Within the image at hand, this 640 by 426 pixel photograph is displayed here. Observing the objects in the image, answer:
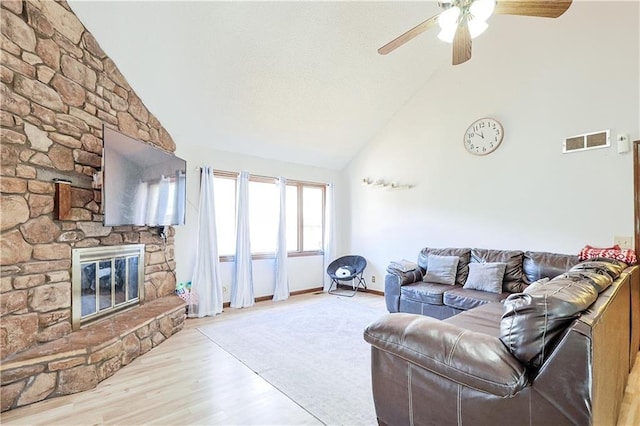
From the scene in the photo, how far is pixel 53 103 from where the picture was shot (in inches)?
103

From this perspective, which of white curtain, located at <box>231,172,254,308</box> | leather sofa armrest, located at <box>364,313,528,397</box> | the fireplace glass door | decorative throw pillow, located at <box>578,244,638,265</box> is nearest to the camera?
leather sofa armrest, located at <box>364,313,528,397</box>

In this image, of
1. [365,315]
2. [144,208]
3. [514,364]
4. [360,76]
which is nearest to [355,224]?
[365,315]

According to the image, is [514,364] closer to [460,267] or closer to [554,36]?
[460,267]

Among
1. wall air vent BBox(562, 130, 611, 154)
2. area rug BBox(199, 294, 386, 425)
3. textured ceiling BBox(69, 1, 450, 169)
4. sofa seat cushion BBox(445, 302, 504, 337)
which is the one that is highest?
textured ceiling BBox(69, 1, 450, 169)

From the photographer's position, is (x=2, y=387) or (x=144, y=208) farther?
(x=144, y=208)

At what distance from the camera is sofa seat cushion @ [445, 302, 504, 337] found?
7.38 feet

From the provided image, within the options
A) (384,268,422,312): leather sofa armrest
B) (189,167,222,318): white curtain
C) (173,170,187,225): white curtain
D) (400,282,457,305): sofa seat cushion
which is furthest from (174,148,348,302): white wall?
(400,282,457,305): sofa seat cushion

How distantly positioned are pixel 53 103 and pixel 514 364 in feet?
11.9

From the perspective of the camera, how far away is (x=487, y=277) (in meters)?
3.62

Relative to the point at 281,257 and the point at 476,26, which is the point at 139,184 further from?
the point at 476,26

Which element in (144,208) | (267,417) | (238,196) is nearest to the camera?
(267,417)

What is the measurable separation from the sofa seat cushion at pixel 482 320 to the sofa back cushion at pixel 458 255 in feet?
3.83

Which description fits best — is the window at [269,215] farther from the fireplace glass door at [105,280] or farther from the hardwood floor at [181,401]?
the hardwood floor at [181,401]

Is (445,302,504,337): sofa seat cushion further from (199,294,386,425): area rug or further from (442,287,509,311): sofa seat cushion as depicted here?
(199,294,386,425): area rug
